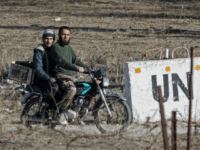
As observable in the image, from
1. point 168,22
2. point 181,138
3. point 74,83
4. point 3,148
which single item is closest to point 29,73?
point 74,83

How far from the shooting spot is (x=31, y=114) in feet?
19.5

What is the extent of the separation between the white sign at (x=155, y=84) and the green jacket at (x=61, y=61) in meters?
1.13

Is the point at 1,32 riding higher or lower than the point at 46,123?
higher

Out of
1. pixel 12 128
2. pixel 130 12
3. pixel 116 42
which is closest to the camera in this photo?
pixel 12 128

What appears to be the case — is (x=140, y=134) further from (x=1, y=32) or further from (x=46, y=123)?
(x=1, y=32)

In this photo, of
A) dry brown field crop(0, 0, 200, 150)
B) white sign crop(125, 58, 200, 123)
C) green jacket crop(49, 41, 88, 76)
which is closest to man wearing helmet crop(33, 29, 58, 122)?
green jacket crop(49, 41, 88, 76)

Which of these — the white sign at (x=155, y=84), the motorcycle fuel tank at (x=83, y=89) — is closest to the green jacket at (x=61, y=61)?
the motorcycle fuel tank at (x=83, y=89)

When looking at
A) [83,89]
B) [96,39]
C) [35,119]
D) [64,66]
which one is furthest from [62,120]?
[96,39]

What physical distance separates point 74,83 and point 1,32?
459 inches

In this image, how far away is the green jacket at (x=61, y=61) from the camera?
5.50 metres

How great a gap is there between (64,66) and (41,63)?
0.39 m

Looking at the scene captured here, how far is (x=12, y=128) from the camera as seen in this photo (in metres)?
5.91

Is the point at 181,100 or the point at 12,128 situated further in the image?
the point at 181,100

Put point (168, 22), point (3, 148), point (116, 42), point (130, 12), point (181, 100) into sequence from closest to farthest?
1. point (3, 148)
2. point (181, 100)
3. point (116, 42)
4. point (168, 22)
5. point (130, 12)
